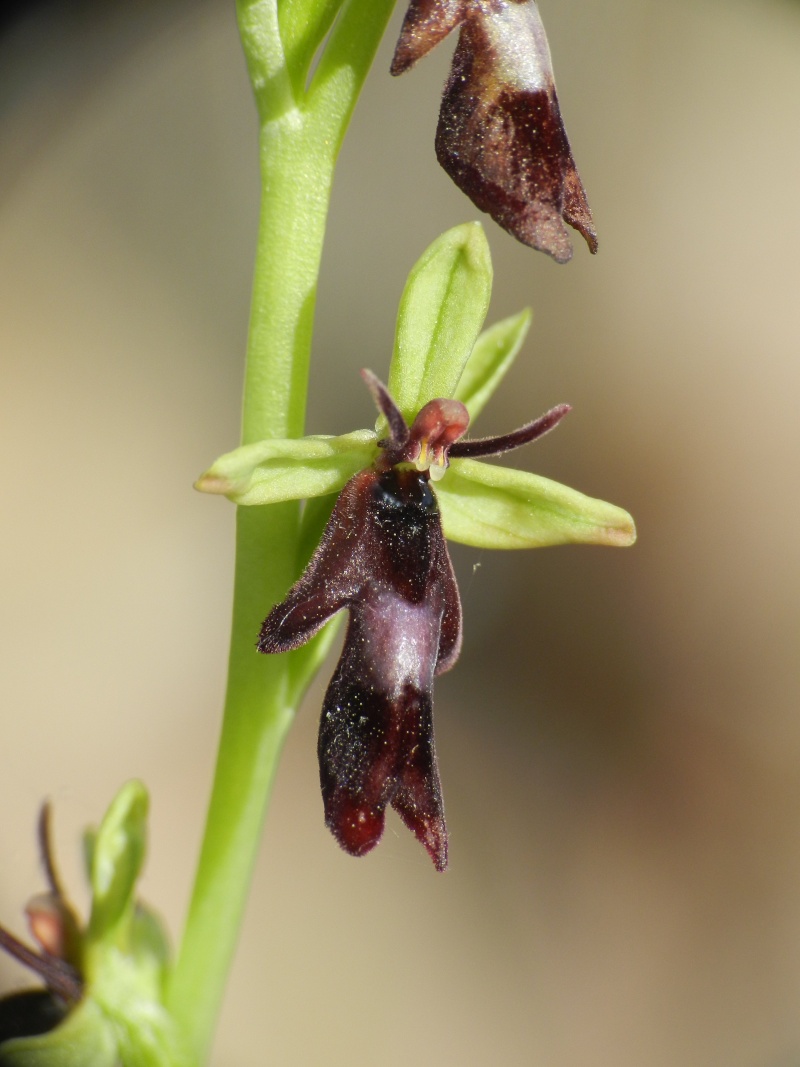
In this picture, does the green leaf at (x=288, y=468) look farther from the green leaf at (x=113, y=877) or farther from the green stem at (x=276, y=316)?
the green leaf at (x=113, y=877)

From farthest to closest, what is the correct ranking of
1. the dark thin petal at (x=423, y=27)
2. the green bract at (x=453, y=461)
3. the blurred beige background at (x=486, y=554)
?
the blurred beige background at (x=486, y=554), the green bract at (x=453, y=461), the dark thin petal at (x=423, y=27)

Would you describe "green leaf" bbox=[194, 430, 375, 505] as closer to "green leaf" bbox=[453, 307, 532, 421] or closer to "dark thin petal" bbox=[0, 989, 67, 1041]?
"green leaf" bbox=[453, 307, 532, 421]

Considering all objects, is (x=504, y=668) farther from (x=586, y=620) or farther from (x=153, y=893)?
(x=153, y=893)

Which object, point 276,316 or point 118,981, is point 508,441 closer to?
point 276,316

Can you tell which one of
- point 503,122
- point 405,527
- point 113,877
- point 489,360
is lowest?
point 113,877

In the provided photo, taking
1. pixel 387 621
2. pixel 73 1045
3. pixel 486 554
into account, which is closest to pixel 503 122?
pixel 387 621

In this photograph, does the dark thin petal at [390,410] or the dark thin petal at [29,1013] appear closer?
the dark thin petal at [390,410]

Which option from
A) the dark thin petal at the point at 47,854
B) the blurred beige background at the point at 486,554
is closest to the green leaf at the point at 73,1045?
the dark thin petal at the point at 47,854
